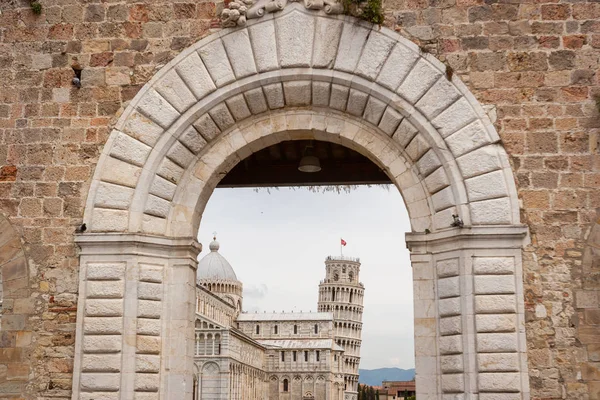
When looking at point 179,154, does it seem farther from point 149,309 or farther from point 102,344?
point 102,344

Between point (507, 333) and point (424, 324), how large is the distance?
98 cm

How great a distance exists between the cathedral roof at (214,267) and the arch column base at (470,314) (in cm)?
7810

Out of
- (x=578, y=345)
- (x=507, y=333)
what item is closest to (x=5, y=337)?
(x=507, y=333)

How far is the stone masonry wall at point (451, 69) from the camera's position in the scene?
9.38m

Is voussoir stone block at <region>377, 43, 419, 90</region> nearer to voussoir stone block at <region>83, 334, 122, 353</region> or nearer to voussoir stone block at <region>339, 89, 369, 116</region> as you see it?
voussoir stone block at <region>339, 89, 369, 116</region>

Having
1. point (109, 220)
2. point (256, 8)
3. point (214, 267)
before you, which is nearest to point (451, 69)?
point (256, 8)

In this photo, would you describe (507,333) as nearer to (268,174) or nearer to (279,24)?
(279,24)

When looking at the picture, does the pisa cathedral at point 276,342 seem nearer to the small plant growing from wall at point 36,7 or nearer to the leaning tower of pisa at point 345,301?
the leaning tower of pisa at point 345,301

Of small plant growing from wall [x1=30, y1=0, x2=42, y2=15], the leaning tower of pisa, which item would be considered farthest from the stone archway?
the leaning tower of pisa

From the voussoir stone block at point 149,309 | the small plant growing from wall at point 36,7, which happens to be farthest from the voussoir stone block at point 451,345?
the small plant growing from wall at point 36,7

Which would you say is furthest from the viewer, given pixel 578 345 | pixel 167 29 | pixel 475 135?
pixel 167 29

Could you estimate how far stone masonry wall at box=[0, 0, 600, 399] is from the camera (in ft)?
30.8

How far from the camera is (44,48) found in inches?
420

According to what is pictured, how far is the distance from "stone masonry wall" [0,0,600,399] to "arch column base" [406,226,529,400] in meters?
0.21
